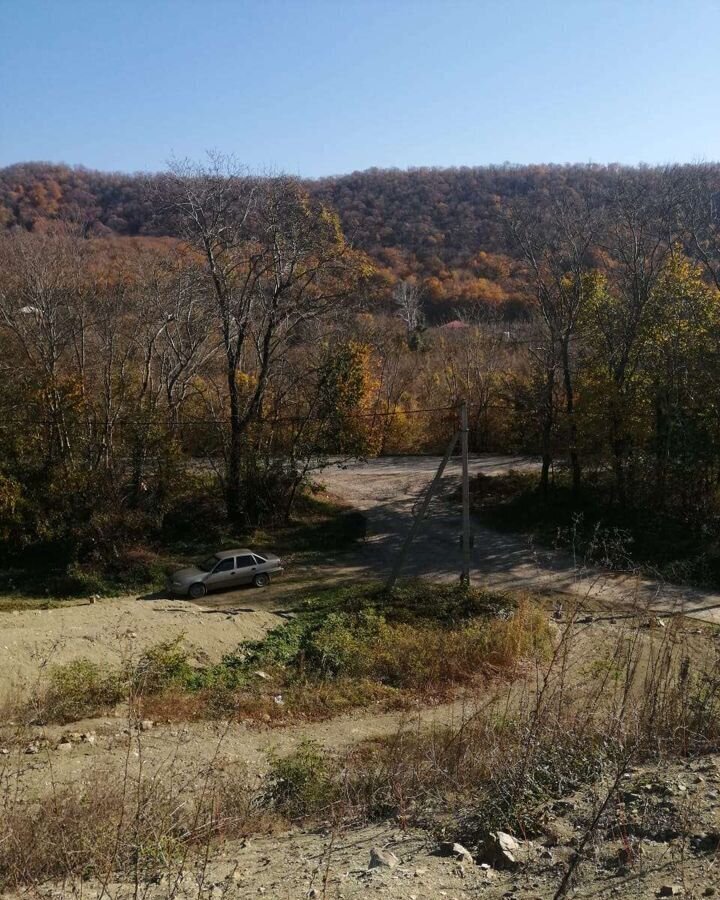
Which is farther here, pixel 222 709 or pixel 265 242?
pixel 265 242

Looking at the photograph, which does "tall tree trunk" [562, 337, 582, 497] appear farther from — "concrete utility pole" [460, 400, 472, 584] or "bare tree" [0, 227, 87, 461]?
"bare tree" [0, 227, 87, 461]

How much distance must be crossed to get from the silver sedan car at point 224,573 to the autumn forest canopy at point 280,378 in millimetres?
1825

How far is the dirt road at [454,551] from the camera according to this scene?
18438mm

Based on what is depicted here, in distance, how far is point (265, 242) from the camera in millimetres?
25141

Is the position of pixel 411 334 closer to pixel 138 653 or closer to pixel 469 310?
pixel 469 310

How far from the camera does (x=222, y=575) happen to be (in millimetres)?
20016

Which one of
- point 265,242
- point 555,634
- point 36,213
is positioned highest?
point 36,213

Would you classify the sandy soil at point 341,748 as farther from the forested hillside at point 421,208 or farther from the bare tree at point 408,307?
the forested hillside at point 421,208

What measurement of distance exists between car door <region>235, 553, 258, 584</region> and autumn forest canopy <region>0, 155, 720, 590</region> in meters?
2.88

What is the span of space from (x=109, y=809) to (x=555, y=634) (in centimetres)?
1098

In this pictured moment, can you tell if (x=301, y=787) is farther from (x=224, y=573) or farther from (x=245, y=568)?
(x=245, y=568)

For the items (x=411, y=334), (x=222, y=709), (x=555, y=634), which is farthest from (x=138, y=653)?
(x=411, y=334)

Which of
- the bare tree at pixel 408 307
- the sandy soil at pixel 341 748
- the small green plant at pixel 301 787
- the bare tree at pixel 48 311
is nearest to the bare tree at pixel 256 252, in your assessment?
the bare tree at pixel 48 311

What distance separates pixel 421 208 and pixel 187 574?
77.4 m
